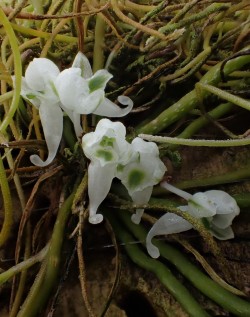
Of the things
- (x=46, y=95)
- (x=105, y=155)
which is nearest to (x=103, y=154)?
(x=105, y=155)

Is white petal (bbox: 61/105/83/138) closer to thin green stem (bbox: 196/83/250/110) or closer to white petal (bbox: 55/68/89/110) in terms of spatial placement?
white petal (bbox: 55/68/89/110)

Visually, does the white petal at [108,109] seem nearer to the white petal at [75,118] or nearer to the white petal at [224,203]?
the white petal at [75,118]

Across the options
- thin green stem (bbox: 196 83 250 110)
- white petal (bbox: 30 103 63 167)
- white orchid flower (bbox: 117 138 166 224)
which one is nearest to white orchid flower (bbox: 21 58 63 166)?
white petal (bbox: 30 103 63 167)

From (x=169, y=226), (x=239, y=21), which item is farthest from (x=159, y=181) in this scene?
(x=239, y=21)

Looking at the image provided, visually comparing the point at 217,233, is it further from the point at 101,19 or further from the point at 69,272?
the point at 101,19

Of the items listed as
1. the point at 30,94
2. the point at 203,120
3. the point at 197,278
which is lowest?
the point at 197,278

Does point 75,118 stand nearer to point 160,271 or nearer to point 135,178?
point 135,178

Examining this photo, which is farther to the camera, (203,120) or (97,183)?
(203,120)

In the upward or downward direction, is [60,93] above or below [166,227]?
above
